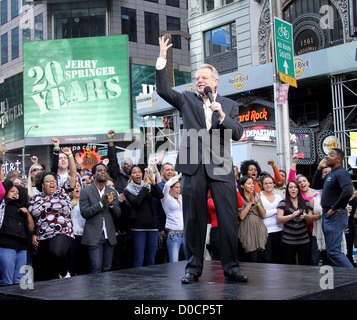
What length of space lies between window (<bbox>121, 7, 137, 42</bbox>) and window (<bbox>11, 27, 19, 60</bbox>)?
398 inches

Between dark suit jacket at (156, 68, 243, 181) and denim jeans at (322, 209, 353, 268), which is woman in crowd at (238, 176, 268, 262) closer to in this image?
denim jeans at (322, 209, 353, 268)

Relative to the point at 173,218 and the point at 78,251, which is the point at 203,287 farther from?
the point at 173,218

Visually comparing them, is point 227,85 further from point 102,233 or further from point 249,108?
point 102,233

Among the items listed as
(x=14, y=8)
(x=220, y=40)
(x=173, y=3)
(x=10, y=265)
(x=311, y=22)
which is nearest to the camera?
(x=10, y=265)

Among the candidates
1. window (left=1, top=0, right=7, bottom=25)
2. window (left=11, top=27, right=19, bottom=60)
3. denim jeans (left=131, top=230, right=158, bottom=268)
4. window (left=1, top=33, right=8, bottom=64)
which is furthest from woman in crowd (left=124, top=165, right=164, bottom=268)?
window (left=1, top=0, right=7, bottom=25)

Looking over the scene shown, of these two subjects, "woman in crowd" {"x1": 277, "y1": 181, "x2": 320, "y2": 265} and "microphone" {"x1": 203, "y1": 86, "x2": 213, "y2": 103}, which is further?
"woman in crowd" {"x1": 277, "y1": 181, "x2": 320, "y2": 265}

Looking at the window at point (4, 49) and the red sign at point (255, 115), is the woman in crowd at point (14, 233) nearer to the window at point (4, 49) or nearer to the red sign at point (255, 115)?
the red sign at point (255, 115)

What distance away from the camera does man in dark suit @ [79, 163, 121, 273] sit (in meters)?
6.85

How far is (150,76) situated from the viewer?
3919 cm

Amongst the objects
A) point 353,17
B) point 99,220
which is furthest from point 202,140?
point 353,17

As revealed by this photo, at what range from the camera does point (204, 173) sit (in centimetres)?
444

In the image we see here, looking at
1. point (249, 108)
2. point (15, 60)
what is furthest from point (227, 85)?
point (15, 60)

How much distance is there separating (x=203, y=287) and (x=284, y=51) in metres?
8.27
